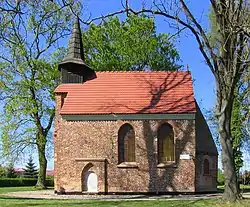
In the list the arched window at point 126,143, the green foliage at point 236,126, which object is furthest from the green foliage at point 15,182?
the arched window at point 126,143

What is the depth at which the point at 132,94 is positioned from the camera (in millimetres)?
29891

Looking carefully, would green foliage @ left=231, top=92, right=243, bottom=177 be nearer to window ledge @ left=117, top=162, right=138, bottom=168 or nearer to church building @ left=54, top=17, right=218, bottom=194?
church building @ left=54, top=17, right=218, bottom=194

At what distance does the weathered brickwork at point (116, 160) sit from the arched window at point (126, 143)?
306 mm

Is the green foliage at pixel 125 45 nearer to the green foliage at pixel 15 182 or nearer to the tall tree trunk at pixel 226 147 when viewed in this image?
the green foliage at pixel 15 182

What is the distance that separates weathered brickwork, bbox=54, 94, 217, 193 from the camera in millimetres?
27969

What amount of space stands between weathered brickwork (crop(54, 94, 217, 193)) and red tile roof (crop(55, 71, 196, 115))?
2.89 feet

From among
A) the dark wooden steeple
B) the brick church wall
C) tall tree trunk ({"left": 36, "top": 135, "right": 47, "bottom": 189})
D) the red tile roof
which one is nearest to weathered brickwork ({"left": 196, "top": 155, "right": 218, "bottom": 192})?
the brick church wall

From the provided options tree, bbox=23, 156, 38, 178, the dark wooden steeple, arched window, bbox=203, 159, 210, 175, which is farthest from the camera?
tree, bbox=23, 156, 38, 178

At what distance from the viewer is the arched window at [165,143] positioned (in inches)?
1122

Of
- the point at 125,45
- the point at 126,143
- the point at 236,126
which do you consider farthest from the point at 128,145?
the point at 125,45

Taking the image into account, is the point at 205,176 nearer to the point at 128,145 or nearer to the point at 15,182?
the point at 128,145

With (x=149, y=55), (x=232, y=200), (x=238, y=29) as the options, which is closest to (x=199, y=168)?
(x=232, y=200)

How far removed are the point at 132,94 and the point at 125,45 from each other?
1822 centimetres

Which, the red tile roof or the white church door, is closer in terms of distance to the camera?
the white church door
